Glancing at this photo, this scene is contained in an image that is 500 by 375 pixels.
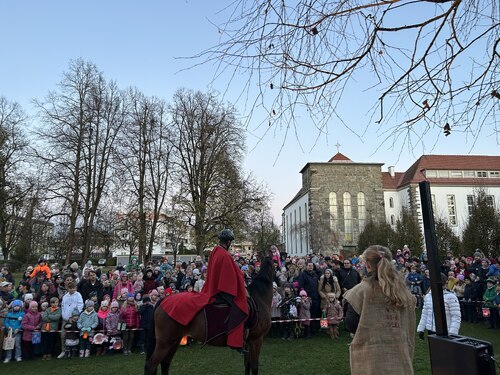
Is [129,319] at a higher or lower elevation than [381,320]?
lower

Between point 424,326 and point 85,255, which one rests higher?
point 85,255

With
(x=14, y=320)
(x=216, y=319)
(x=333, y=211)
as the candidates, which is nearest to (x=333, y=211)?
(x=333, y=211)

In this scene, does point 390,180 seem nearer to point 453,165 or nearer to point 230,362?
point 453,165

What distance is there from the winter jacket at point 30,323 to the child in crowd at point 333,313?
25.3ft

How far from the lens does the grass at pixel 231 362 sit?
7551 mm

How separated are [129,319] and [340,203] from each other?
4250cm

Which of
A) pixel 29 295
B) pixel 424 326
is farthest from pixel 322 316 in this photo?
pixel 29 295

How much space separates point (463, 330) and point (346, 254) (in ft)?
117

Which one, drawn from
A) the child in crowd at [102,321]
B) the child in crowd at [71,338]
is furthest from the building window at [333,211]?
the child in crowd at [71,338]

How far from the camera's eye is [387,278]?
2953mm

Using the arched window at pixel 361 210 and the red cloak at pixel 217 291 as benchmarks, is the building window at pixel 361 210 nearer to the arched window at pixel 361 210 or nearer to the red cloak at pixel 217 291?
the arched window at pixel 361 210

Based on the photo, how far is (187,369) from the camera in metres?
7.75

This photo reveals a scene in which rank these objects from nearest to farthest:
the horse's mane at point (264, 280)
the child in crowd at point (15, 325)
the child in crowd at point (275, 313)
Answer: the horse's mane at point (264, 280) < the child in crowd at point (15, 325) < the child in crowd at point (275, 313)

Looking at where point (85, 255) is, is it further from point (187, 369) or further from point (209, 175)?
point (187, 369)
